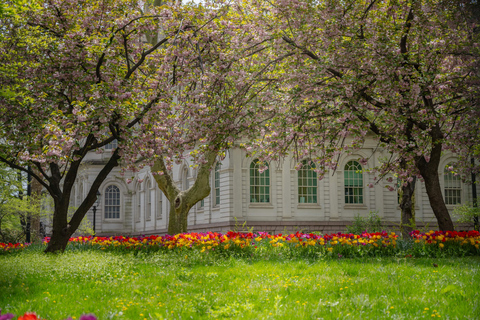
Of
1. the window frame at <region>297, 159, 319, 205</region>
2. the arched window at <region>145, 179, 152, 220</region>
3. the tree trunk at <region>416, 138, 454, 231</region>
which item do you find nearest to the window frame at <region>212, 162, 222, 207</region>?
the window frame at <region>297, 159, 319, 205</region>

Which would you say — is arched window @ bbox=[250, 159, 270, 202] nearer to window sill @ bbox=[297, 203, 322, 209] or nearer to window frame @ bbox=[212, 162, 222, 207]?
window sill @ bbox=[297, 203, 322, 209]

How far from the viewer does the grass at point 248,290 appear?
21.0 feet

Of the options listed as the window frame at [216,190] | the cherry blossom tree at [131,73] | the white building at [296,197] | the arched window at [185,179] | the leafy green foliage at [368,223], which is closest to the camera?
the cherry blossom tree at [131,73]

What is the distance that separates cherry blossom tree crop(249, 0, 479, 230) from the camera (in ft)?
39.0

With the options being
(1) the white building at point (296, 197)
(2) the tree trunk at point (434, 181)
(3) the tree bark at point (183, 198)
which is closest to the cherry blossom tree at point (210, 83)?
(2) the tree trunk at point (434, 181)

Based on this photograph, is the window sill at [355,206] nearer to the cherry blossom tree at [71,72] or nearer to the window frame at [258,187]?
the window frame at [258,187]

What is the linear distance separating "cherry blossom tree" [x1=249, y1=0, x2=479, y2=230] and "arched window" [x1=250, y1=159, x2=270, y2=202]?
56.3 ft

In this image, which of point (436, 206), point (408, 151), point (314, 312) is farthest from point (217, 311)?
point (436, 206)

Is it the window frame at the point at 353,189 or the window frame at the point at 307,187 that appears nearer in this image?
the window frame at the point at 307,187

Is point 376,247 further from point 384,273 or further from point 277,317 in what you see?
point 277,317

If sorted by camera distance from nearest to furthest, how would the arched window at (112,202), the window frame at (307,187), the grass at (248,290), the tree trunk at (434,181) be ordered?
1. the grass at (248,290)
2. the tree trunk at (434,181)
3. the window frame at (307,187)
4. the arched window at (112,202)

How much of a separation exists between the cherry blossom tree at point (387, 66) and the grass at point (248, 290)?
3.54 metres

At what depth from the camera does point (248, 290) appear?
25.3 feet

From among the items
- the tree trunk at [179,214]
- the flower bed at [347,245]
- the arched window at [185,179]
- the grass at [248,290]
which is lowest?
the grass at [248,290]
